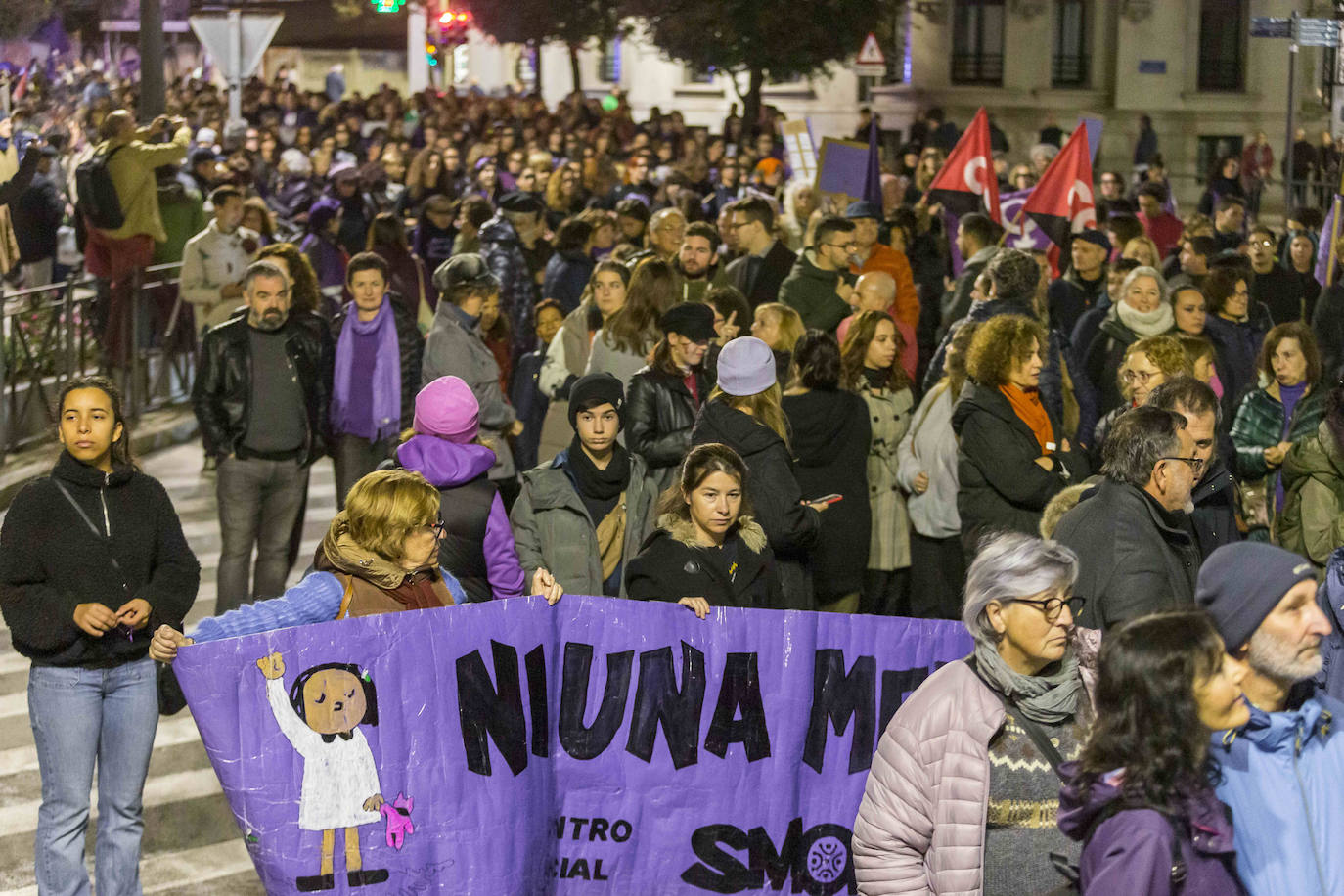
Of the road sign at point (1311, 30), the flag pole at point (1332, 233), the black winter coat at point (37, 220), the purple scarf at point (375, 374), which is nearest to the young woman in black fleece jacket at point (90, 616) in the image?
the purple scarf at point (375, 374)

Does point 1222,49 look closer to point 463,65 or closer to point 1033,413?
point 1033,413

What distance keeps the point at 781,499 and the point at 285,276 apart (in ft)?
9.37

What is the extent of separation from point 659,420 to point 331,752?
2.83m

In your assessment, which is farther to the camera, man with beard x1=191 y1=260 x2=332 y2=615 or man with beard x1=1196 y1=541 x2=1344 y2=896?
man with beard x1=191 y1=260 x2=332 y2=615

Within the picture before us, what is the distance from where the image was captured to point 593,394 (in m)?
6.83

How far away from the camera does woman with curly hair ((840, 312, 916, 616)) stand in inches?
343

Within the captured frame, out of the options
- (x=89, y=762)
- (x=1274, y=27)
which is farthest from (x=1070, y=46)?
(x=89, y=762)

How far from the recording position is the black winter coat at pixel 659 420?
7.80 meters

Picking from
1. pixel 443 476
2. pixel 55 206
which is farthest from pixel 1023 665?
pixel 55 206

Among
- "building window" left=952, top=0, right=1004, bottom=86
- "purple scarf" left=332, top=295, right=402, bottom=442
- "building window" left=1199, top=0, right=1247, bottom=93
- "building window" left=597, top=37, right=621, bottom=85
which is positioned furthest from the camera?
"building window" left=597, top=37, right=621, bottom=85

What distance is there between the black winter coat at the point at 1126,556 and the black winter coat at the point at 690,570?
113 cm

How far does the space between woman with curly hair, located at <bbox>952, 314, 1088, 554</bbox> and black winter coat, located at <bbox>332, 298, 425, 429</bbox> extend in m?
3.21

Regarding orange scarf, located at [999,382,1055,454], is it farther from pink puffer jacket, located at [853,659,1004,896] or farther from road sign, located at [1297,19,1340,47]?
road sign, located at [1297,19,1340,47]

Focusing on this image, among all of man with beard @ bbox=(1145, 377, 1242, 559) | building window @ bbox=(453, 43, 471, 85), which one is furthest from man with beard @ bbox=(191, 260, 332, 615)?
building window @ bbox=(453, 43, 471, 85)
